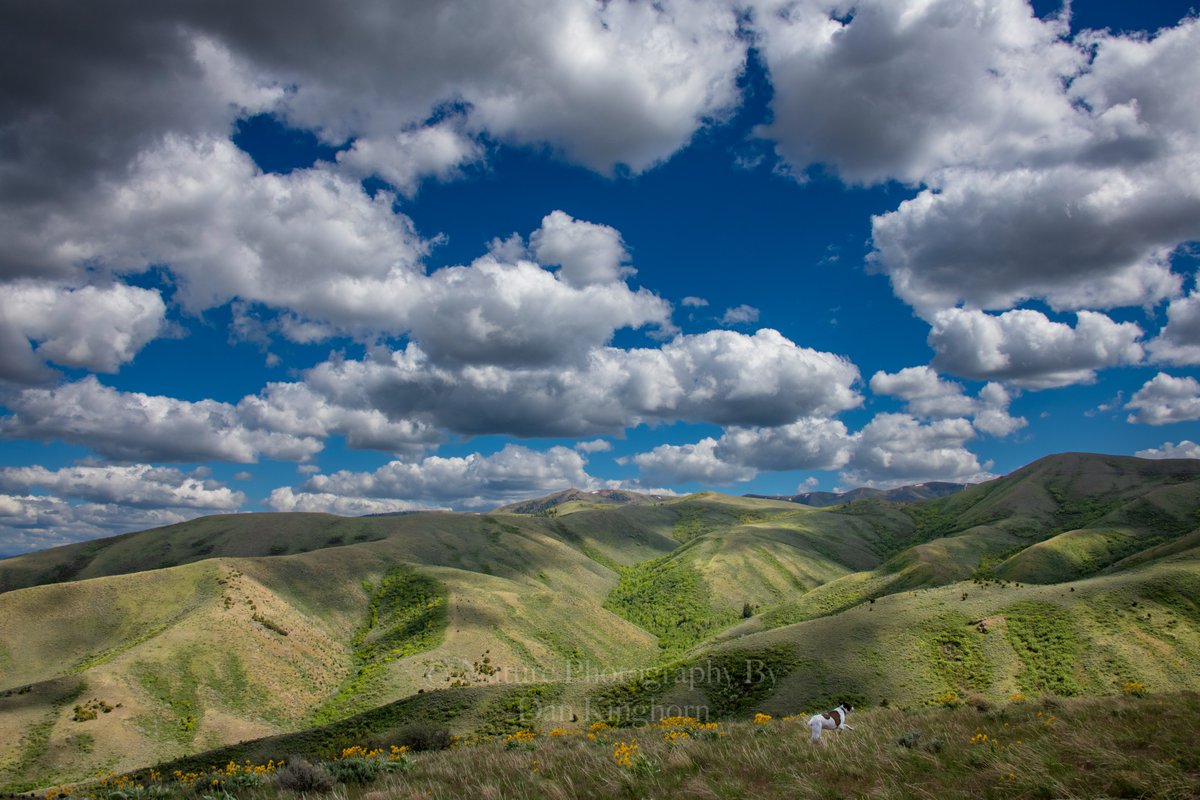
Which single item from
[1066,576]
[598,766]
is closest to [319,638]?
[598,766]

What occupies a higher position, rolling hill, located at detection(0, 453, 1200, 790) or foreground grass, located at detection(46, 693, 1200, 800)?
foreground grass, located at detection(46, 693, 1200, 800)

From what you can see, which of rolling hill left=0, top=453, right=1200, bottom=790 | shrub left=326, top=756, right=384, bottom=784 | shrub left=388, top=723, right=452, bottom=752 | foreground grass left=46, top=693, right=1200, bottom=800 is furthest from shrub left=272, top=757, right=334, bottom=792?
rolling hill left=0, top=453, right=1200, bottom=790

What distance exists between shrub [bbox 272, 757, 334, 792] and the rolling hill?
36159mm

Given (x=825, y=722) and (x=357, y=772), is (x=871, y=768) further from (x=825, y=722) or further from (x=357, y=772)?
(x=357, y=772)

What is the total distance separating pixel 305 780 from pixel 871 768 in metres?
12.3

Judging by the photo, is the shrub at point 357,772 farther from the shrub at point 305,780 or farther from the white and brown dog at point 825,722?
the white and brown dog at point 825,722

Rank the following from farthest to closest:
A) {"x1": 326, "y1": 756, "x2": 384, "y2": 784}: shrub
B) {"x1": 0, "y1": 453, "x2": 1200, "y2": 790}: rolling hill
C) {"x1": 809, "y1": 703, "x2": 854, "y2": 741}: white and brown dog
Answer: {"x1": 0, "y1": 453, "x2": 1200, "y2": 790}: rolling hill, {"x1": 809, "y1": 703, "x2": 854, "y2": 741}: white and brown dog, {"x1": 326, "y1": 756, "x2": 384, "y2": 784}: shrub

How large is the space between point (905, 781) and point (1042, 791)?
198cm

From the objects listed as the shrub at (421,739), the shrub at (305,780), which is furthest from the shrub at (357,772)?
the shrub at (421,739)

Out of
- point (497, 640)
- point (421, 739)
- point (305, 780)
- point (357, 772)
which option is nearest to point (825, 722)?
point (357, 772)

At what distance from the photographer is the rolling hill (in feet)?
173

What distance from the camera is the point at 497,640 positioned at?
106 meters

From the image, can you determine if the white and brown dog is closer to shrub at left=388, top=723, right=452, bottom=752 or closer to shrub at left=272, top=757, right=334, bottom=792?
shrub at left=272, top=757, right=334, bottom=792

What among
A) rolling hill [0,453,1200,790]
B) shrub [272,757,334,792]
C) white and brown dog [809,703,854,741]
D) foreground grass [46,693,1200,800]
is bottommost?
rolling hill [0,453,1200,790]
